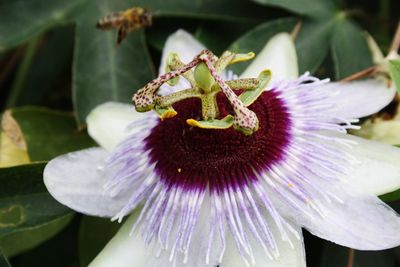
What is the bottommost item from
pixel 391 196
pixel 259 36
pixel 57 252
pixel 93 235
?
pixel 57 252

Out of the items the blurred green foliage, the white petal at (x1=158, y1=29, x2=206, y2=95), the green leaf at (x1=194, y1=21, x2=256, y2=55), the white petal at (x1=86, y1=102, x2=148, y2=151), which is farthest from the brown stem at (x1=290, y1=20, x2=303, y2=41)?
the white petal at (x1=86, y1=102, x2=148, y2=151)

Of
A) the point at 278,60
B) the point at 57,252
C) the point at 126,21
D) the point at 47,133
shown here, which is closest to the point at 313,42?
the point at 278,60

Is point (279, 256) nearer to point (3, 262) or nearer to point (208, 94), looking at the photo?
point (208, 94)

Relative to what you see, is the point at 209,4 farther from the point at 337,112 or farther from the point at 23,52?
the point at 23,52

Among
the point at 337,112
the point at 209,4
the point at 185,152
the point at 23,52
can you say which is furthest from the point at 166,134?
the point at 23,52

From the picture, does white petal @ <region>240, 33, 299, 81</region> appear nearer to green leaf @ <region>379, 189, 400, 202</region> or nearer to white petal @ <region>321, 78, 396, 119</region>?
white petal @ <region>321, 78, 396, 119</region>

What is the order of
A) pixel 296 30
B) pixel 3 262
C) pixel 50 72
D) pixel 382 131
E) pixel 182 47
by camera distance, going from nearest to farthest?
pixel 3 262, pixel 382 131, pixel 182 47, pixel 296 30, pixel 50 72

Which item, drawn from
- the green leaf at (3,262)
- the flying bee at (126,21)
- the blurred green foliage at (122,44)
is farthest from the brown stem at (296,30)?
the green leaf at (3,262)
